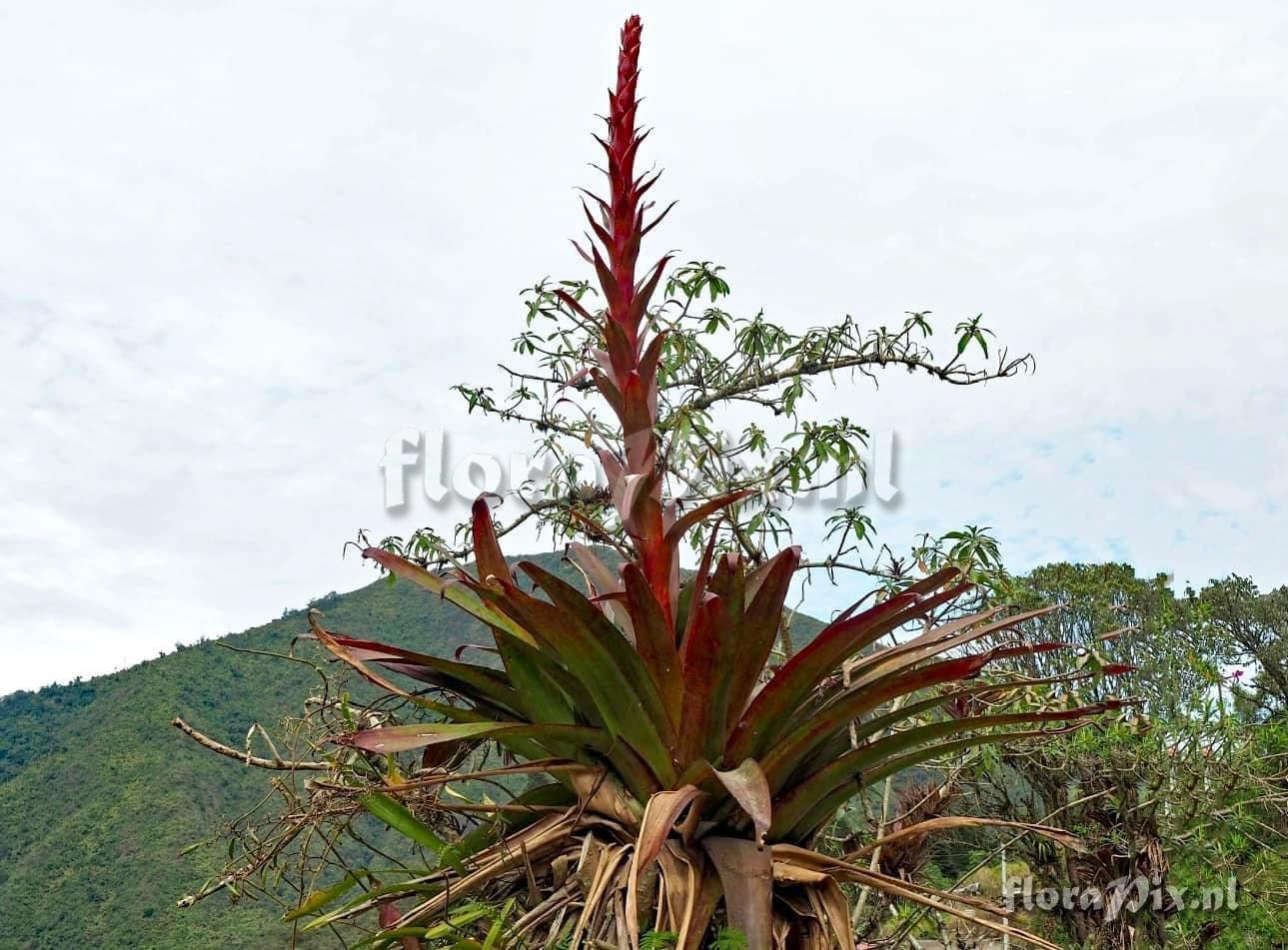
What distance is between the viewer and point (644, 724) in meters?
1.97

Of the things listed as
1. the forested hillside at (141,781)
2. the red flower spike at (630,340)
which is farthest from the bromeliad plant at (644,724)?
the forested hillside at (141,781)

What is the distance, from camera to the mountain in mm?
16906

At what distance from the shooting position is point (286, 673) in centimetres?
2334

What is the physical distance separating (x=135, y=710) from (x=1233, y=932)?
858 inches

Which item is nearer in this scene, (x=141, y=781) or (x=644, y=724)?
(x=644, y=724)

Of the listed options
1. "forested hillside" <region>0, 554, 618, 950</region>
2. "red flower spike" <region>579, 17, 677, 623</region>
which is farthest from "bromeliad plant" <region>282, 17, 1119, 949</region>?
"forested hillside" <region>0, 554, 618, 950</region>

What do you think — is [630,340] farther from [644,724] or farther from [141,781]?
[141,781]

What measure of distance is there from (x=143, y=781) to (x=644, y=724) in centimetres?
2166

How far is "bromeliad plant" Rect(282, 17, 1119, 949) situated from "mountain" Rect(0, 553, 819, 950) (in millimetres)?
13869

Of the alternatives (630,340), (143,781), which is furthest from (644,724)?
(143,781)

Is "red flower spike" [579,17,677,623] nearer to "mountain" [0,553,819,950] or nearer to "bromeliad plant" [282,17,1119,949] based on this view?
"bromeliad plant" [282,17,1119,949]

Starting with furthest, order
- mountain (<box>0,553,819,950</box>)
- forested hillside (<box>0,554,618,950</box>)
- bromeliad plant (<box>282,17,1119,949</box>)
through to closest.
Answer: forested hillside (<box>0,554,618,950</box>)
mountain (<box>0,553,819,950</box>)
bromeliad plant (<box>282,17,1119,949</box>)

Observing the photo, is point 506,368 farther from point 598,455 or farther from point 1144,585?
point 1144,585

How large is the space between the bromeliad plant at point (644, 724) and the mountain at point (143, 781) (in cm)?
1387
